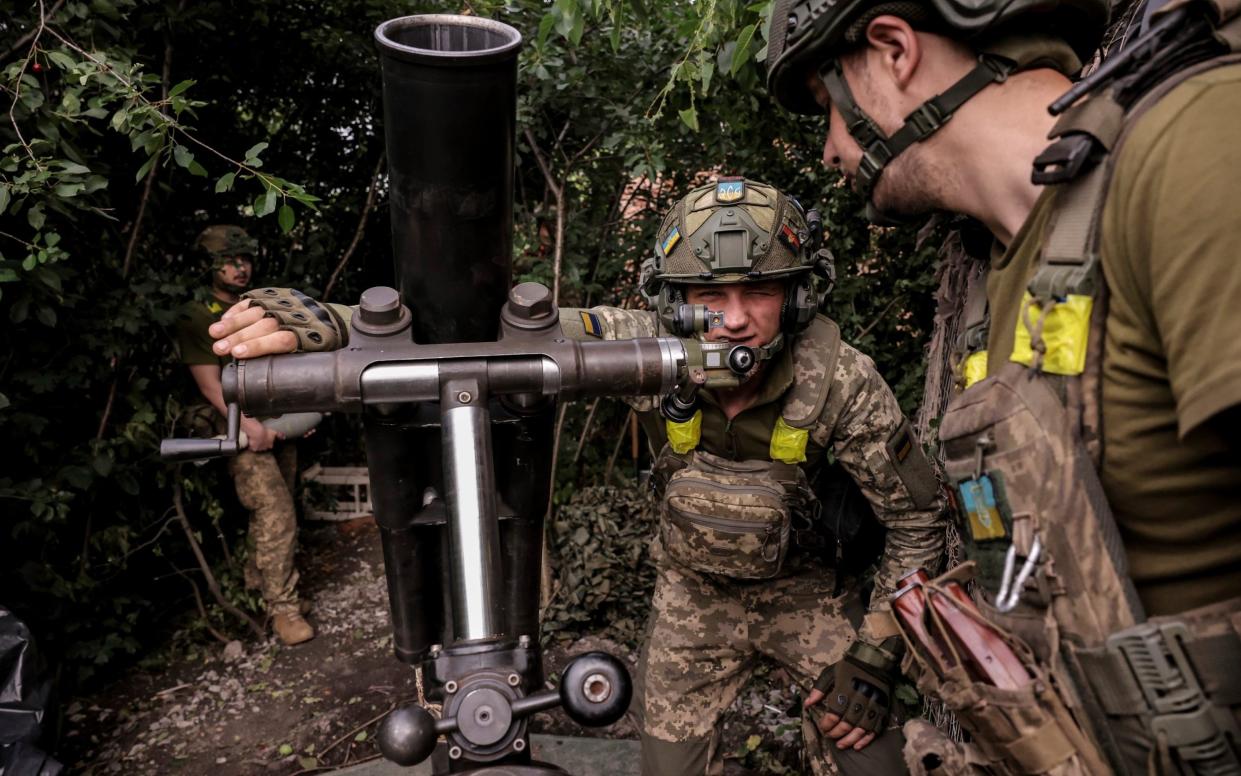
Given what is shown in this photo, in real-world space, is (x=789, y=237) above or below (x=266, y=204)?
below

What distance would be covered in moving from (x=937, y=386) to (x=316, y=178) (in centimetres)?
479

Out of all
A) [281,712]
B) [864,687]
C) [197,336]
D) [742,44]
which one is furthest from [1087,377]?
[197,336]

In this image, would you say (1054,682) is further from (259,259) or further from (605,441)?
(259,259)

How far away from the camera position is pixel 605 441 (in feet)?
19.3

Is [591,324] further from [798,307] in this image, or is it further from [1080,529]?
[1080,529]

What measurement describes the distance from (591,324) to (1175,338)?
185 centimetres

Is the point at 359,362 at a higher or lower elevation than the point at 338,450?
higher

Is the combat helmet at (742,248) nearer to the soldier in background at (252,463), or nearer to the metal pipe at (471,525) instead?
the metal pipe at (471,525)

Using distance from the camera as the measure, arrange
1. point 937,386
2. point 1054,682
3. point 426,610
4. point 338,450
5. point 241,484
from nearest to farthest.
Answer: point 1054,682
point 426,610
point 937,386
point 241,484
point 338,450

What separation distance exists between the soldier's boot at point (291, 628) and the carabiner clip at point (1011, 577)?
4.44 metres

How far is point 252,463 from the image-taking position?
480 cm

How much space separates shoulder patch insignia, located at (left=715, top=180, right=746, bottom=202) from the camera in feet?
8.75

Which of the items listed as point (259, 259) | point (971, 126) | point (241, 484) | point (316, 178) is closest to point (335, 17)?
point (316, 178)

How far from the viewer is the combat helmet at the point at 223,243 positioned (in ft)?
14.9
